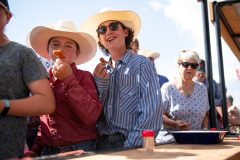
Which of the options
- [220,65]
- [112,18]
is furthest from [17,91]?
[220,65]

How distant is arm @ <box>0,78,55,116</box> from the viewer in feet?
6.19

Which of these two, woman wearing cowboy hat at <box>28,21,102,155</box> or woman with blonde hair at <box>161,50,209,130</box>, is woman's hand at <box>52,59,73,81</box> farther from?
woman with blonde hair at <box>161,50,209,130</box>

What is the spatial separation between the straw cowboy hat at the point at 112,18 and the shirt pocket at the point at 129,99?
827 mm

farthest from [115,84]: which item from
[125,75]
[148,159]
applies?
[148,159]

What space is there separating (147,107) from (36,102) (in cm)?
88

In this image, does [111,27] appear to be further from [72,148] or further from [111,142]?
[72,148]

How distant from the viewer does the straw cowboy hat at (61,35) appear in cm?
280

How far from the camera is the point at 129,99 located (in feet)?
8.48

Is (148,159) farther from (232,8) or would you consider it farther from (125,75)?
(232,8)

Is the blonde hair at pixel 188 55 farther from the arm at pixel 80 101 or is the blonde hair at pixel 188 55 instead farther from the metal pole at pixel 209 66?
the arm at pixel 80 101

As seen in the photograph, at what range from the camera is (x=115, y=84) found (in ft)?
8.77

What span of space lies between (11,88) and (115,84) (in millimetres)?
921

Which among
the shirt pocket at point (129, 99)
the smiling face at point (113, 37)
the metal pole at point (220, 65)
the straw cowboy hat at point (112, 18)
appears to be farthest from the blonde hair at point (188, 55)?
the shirt pocket at point (129, 99)

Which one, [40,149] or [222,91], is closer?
[40,149]
